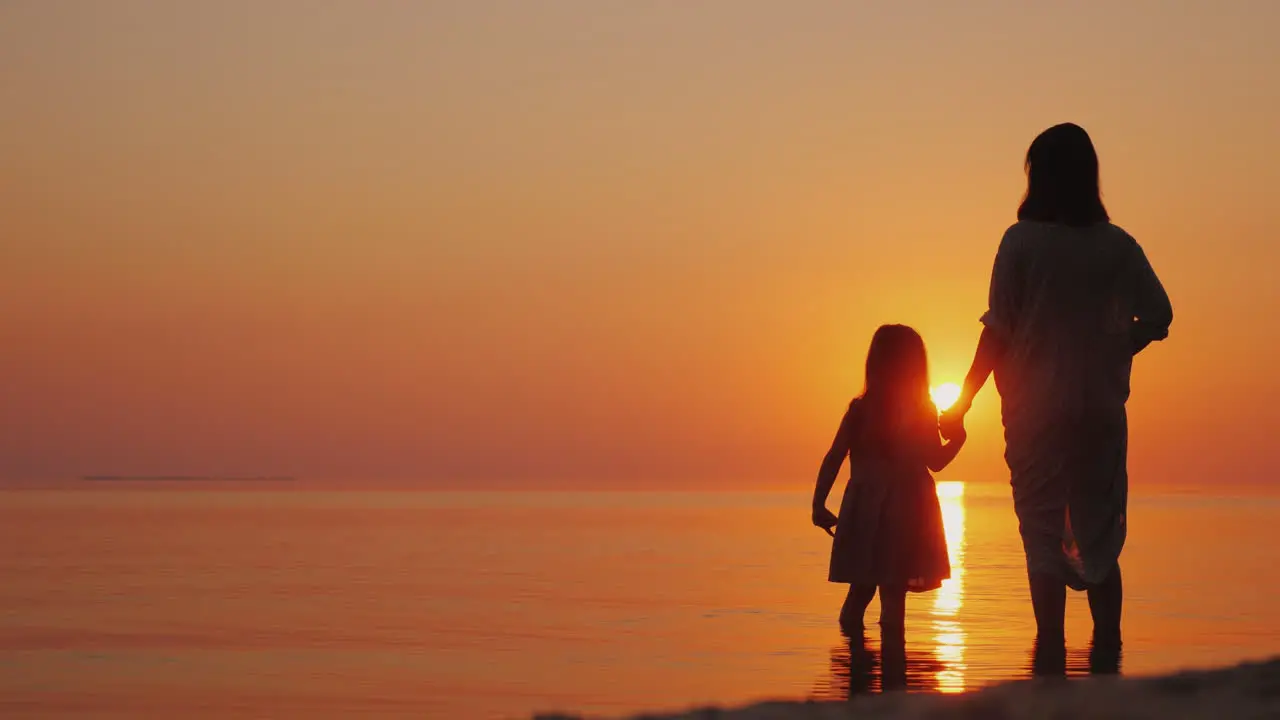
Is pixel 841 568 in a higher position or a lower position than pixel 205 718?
higher

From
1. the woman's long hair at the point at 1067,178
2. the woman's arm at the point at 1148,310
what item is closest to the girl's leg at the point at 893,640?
the woman's arm at the point at 1148,310

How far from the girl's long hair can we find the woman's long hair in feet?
9.03

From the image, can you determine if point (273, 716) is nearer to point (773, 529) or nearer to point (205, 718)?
point (205, 718)

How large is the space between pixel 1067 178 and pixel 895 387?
9.48ft

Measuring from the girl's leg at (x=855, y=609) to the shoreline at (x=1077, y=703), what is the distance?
520cm

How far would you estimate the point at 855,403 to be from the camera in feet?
29.9

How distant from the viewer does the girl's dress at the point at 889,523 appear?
29.3 feet

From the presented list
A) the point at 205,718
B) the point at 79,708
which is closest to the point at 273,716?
the point at 205,718

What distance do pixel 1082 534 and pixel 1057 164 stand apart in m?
1.43

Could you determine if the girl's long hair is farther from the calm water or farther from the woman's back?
the woman's back

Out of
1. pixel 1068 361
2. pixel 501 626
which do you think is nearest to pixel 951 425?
pixel 1068 361

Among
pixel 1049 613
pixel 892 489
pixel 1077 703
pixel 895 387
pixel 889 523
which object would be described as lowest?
pixel 1077 703

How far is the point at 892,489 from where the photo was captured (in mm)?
8977

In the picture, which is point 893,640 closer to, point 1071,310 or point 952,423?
point 952,423
